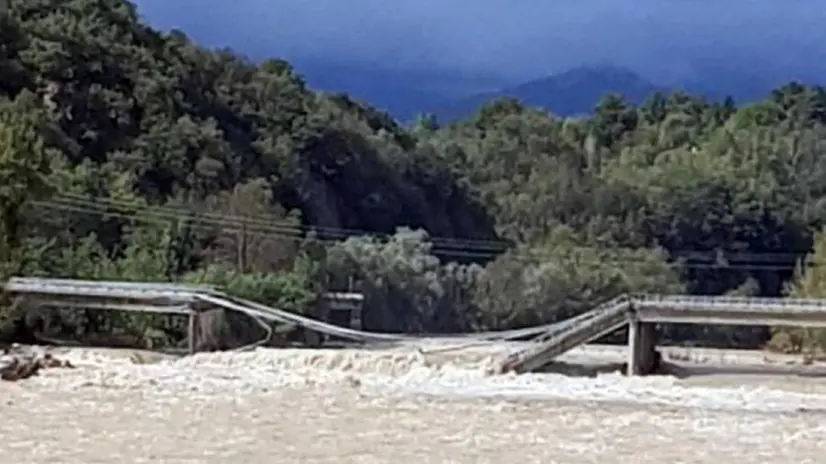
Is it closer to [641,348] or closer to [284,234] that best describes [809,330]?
[641,348]

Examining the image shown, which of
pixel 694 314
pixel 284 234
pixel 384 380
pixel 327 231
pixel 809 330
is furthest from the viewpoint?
pixel 327 231

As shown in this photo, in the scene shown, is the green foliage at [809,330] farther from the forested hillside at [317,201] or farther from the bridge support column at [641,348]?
the forested hillside at [317,201]

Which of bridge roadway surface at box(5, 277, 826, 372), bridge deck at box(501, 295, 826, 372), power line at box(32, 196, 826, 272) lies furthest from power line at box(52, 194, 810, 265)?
bridge deck at box(501, 295, 826, 372)

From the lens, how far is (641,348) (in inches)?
1238

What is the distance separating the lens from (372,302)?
41.7m

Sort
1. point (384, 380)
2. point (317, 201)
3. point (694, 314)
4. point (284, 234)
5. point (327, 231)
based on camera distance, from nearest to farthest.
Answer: point (384, 380), point (694, 314), point (284, 234), point (327, 231), point (317, 201)

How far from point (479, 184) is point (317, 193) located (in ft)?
34.0

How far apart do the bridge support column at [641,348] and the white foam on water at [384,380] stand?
118cm

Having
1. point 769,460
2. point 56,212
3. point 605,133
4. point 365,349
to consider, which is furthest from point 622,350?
point 605,133

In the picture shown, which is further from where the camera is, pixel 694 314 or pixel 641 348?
pixel 641 348

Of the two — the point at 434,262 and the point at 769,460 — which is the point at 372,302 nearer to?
the point at 434,262

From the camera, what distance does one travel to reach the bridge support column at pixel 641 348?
102 ft

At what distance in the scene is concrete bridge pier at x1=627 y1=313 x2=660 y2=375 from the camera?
102ft

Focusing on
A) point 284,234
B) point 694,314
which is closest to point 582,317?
point 694,314
